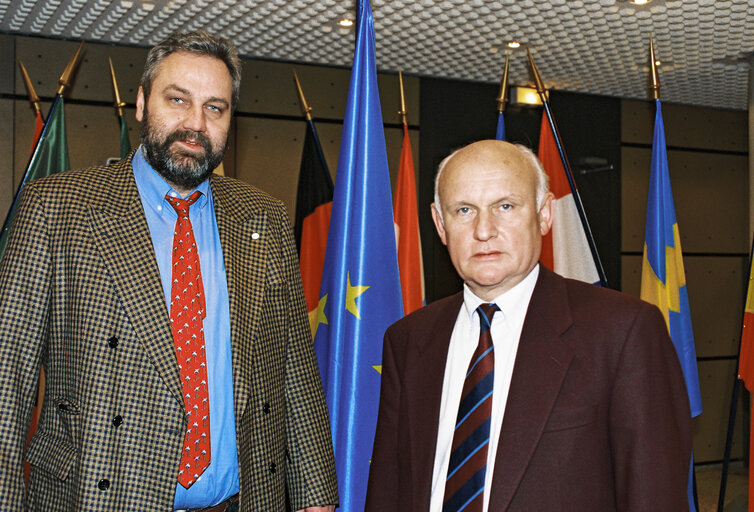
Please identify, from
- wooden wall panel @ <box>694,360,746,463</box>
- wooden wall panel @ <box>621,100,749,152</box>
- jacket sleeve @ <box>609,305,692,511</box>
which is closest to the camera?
jacket sleeve @ <box>609,305,692,511</box>

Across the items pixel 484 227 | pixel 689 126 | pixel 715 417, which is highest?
pixel 689 126

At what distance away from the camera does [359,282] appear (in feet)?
7.95

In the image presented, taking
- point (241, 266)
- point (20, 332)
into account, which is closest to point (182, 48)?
point (241, 266)

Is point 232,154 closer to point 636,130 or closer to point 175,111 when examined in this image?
point 175,111

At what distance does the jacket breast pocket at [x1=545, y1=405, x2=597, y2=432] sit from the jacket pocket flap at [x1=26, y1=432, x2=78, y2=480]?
3.35 feet

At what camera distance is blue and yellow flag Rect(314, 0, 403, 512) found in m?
2.35

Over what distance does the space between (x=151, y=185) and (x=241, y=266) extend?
30cm

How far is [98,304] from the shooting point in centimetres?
167

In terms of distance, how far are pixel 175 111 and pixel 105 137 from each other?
8.23ft

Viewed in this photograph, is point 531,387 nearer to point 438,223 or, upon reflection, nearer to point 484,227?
point 484,227

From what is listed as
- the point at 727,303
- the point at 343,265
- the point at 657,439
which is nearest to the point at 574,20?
the point at 343,265

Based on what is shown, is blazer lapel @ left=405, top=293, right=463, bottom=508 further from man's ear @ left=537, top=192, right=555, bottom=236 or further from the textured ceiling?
the textured ceiling

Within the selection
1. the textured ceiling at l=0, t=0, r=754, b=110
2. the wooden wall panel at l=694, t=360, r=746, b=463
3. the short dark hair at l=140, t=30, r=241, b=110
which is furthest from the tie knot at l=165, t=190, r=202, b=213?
the wooden wall panel at l=694, t=360, r=746, b=463

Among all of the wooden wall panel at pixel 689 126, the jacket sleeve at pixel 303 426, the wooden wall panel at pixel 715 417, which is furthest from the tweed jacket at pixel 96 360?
the wooden wall panel at pixel 715 417
